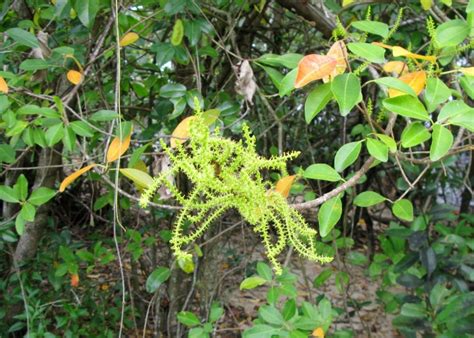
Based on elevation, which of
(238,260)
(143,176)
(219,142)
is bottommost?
(238,260)

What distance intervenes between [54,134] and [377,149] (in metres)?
0.75

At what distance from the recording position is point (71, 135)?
4.10ft

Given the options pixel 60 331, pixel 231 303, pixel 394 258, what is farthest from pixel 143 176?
pixel 231 303

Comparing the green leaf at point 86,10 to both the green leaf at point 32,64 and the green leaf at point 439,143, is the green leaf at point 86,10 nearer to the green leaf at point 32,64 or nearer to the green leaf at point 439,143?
the green leaf at point 32,64

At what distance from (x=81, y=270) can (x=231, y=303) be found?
0.90 meters

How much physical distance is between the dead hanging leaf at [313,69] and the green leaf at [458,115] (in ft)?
0.61

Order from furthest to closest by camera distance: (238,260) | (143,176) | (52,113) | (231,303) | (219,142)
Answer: (231,303) < (238,260) < (52,113) < (143,176) < (219,142)

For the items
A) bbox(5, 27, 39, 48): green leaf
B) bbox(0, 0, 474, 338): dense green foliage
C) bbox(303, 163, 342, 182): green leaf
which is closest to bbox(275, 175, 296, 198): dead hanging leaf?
bbox(0, 0, 474, 338): dense green foliage

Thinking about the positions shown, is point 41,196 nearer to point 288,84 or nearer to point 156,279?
point 156,279

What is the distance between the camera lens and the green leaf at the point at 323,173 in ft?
3.05

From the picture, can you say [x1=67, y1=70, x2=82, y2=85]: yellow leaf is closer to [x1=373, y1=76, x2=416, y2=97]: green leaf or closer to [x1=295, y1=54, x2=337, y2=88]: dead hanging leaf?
[x1=295, y1=54, x2=337, y2=88]: dead hanging leaf

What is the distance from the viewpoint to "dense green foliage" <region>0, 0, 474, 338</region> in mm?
844

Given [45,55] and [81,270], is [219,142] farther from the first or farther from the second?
[81,270]

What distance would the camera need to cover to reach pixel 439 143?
796 mm
